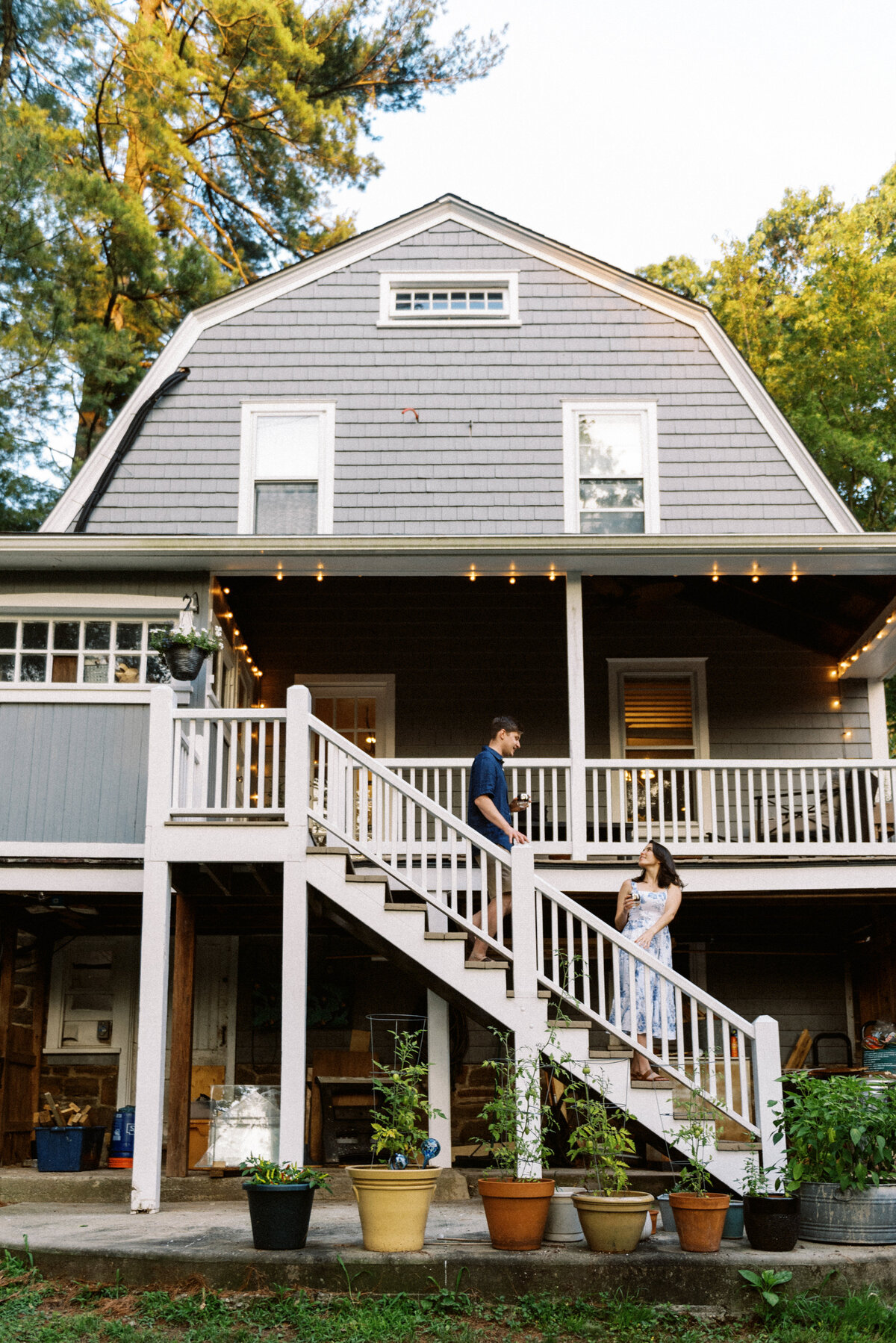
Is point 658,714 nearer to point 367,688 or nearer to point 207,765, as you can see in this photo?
point 367,688

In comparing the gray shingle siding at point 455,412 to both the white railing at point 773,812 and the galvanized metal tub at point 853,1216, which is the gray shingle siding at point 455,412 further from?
the galvanized metal tub at point 853,1216

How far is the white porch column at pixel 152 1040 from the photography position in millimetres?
8281

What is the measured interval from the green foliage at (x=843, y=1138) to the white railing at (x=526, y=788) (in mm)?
3263

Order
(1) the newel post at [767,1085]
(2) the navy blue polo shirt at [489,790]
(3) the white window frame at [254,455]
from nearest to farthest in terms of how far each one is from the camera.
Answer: (1) the newel post at [767,1085] < (2) the navy blue polo shirt at [489,790] < (3) the white window frame at [254,455]

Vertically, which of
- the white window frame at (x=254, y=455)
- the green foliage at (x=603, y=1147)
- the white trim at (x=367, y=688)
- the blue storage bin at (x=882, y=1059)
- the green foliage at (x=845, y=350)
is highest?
the green foliage at (x=845, y=350)

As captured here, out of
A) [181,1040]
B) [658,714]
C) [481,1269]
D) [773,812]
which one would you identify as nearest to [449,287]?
[658,714]

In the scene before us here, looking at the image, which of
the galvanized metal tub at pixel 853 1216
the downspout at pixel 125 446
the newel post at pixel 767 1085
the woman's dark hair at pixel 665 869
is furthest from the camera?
the downspout at pixel 125 446

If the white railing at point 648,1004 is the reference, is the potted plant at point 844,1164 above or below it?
below

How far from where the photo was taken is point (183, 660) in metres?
10.0

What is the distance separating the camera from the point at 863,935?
11820 mm

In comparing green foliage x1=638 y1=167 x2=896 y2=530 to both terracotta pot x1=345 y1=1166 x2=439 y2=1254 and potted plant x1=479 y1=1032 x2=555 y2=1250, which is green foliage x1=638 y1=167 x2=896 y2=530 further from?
terracotta pot x1=345 y1=1166 x2=439 y2=1254

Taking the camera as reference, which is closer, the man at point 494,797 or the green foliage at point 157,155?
the man at point 494,797

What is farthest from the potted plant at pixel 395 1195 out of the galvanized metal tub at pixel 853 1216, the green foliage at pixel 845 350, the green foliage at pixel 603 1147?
the green foliage at pixel 845 350

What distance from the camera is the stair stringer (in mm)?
7957
